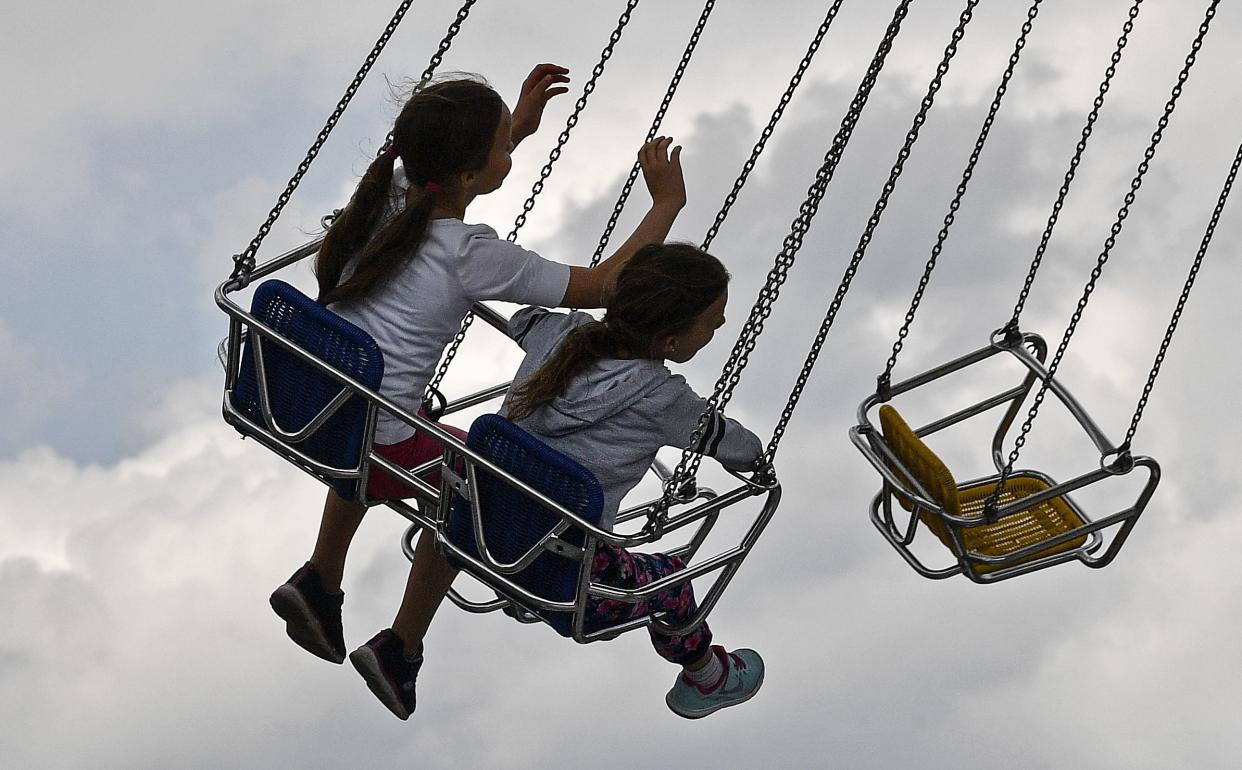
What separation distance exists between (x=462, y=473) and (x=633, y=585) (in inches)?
22.1

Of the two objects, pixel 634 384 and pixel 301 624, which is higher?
pixel 634 384

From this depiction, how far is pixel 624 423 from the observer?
16.6ft

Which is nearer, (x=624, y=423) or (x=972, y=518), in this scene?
(x=624, y=423)

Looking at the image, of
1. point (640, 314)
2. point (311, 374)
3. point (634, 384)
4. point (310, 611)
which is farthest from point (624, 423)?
point (310, 611)

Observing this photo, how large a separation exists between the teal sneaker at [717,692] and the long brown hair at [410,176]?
1.57m

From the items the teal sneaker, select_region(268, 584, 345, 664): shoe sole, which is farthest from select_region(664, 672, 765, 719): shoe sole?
select_region(268, 584, 345, 664): shoe sole

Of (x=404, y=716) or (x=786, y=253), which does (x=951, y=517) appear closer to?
(x=786, y=253)

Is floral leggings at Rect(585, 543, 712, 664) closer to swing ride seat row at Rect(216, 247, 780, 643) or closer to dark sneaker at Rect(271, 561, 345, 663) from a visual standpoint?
swing ride seat row at Rect(216, 247, 780, 643)

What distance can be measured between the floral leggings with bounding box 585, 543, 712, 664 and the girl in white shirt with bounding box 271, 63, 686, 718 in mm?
489

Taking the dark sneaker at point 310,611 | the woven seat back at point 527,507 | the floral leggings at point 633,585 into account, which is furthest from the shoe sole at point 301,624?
the floral leggings at point 633,585

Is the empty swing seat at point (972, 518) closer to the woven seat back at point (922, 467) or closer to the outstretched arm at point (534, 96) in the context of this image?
the woven seat back at point (922, 467)

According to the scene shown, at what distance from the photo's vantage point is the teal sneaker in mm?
5879

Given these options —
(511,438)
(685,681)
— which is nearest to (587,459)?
(511,438)

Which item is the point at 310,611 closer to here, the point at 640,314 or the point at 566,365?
the point at 566,365
